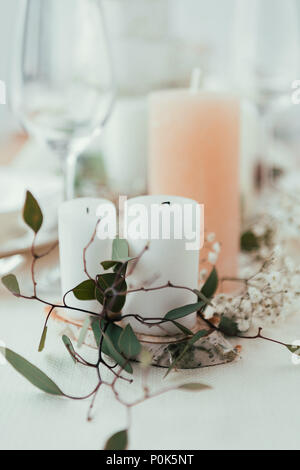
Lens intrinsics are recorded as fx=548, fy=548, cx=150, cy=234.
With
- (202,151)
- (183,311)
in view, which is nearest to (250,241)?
(202,151)

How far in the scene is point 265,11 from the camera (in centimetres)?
70

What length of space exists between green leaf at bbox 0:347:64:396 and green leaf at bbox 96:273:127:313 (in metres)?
0.06

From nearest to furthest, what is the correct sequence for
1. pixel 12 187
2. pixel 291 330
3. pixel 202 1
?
1. pixel 291 330
2. pixel 12 187
3. pixel 202 1

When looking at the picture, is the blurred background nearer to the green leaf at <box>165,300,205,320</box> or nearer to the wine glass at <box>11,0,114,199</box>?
the wine glass at <box>11,0,114,199</box>

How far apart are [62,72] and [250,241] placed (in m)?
0.26

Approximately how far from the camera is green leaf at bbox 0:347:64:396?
0.32m

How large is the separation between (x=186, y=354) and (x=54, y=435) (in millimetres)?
104

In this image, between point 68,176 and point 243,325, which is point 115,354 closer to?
point 243,325

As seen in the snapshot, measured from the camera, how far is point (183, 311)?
36 cm

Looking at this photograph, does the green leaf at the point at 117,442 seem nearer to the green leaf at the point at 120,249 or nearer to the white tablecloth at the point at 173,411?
the white tablecloth at the point at 173,411

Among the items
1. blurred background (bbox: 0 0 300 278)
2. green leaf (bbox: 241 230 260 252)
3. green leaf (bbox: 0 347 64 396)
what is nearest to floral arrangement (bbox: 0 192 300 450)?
green leaf (bbox: 0 347 64 396)

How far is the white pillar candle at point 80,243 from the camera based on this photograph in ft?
1.26

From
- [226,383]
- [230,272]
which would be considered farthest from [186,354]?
[230,272]

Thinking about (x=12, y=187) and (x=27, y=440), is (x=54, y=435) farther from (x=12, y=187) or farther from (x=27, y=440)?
(x=12, y=187)
